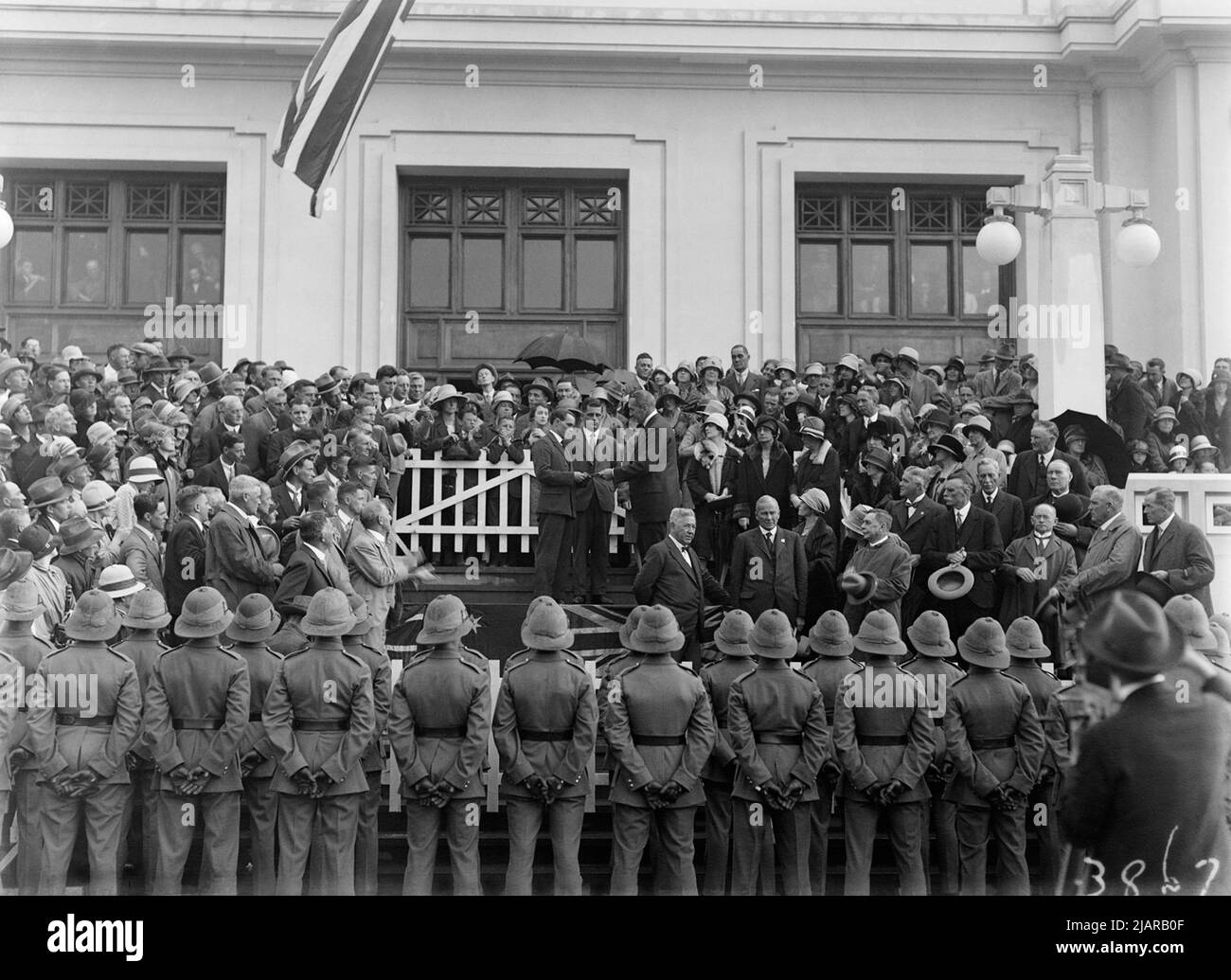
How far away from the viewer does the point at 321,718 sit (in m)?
9.05

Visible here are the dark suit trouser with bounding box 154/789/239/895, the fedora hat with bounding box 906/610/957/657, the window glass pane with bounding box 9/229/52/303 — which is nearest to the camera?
the dark suit trouser with bounding box 154/789/239/895

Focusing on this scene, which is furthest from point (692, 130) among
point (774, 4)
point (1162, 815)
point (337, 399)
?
point (1162, 815)

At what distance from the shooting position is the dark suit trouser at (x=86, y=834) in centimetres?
885

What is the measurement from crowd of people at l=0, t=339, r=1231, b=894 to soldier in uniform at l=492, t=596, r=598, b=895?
0.06 ft

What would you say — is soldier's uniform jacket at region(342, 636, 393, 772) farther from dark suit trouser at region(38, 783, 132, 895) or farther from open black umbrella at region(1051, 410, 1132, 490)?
open black umbrella at region(1051, 410, 1132, 490)

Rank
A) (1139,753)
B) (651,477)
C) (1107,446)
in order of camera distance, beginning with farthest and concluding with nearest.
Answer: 1. (1107,446)
2. (651,477)
3. (1139,753)

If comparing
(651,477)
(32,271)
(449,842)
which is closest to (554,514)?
(651,477)

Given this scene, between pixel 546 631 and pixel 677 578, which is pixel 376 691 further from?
pixel 677 578

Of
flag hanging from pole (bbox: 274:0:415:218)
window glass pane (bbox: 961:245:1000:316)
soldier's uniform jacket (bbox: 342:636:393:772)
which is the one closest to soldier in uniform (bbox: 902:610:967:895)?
soldier's uniform jacket (bbox: 342:636:393:772)

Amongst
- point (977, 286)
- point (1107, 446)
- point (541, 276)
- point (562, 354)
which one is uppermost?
point (541, 276)

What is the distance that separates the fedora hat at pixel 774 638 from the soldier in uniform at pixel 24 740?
4500mm

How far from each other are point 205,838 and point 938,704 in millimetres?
4742

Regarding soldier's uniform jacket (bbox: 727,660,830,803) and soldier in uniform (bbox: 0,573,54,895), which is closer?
soldier in uniform (bbox: 0,573,54,895)

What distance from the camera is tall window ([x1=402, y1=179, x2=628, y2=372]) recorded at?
21781 mm
